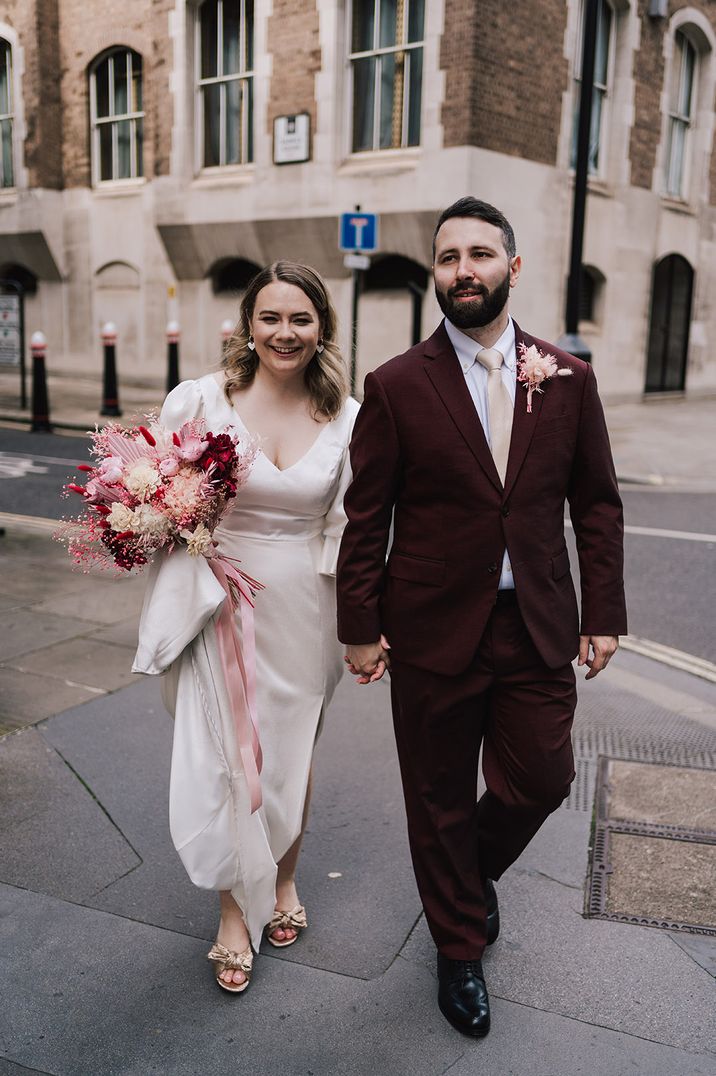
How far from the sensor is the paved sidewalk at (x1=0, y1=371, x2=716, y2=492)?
12078 millimetres

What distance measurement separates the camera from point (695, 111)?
2084 centimetres

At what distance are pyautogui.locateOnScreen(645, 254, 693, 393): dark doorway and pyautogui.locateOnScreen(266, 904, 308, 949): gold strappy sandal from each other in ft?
62.6

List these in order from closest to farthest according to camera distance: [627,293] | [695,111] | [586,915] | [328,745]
A: 1. [586,915]
2. [328,745]
3. [627,293]
4. [695,111]

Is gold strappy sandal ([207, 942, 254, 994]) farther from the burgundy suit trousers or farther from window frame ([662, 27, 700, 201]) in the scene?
window frame ([662, 27, 700, 201])

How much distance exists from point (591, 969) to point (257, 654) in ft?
4.27

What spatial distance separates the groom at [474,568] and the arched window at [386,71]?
14.5 meters

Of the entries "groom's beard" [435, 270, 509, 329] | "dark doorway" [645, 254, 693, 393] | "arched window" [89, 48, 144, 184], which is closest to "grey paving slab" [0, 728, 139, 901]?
"groom's beard" [435, 270, 509, 329]

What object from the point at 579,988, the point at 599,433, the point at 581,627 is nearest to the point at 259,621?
the point at 581,627

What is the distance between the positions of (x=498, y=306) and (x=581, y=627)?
89 centimetres

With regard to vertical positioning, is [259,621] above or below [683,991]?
above

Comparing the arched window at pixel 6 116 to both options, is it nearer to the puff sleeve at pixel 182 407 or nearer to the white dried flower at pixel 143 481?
the puff sleeve at pixel 182 407

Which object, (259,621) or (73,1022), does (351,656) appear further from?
(73,1022)

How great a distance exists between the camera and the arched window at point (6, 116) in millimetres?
21250

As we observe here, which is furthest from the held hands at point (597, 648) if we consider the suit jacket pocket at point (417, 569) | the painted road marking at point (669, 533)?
the painted road marking at point (669, 533)
